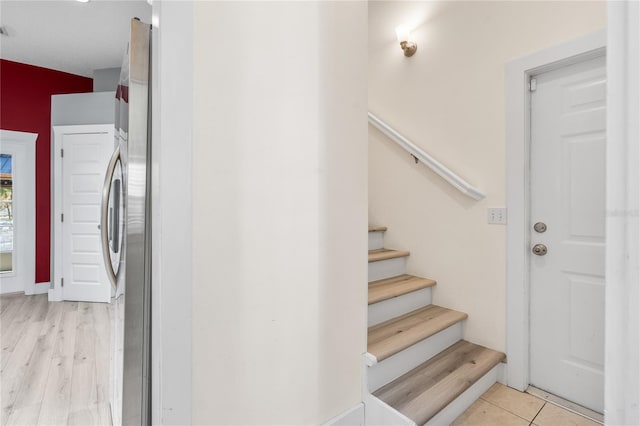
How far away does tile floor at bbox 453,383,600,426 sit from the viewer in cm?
155

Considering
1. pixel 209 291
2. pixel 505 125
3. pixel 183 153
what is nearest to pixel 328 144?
pixel 183 153

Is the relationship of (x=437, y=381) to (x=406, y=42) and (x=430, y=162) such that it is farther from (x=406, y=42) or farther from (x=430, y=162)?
(x=406, y=42)

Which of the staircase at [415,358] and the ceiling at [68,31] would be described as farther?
the ceiling at [68,31]

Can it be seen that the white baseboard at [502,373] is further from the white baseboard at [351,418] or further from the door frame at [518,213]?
the white baseboard at [351,418]

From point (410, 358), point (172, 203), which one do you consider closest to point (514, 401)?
point (410, 358)

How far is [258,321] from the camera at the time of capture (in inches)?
42.9

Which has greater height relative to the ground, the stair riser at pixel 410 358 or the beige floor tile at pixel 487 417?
the stair riser at pixel 410 358

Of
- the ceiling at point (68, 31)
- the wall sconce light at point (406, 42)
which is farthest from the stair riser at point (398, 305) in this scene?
the ceiling at point (68, 31)

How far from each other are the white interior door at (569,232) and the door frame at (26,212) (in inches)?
219

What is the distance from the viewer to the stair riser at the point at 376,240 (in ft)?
8.20

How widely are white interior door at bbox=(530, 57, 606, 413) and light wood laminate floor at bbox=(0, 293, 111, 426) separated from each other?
248 centimetres

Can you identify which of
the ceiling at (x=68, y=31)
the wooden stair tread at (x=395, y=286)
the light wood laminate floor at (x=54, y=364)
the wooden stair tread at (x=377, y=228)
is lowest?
the light wood laminate floor at (x=54, y=364)

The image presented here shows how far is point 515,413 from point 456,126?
166 cm
